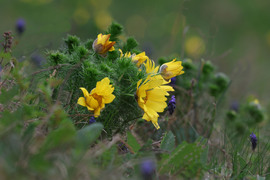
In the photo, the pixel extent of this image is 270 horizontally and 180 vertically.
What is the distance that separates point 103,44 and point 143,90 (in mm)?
264

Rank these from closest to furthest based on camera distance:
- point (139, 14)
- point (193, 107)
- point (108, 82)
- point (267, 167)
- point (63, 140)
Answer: point (63, 140) < point (108, 82) < point (267, 167) < point (193, 107) < point (139, 14)

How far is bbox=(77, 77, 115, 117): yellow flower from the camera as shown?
4.57 feet

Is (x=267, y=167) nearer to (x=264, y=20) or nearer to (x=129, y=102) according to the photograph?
(x=129, y=102)

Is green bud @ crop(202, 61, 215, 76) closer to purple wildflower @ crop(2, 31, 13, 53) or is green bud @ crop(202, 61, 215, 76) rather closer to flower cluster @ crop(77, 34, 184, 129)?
flower cluster @ crop(77, 34, 184, 129)

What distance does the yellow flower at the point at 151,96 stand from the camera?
57.1 inches

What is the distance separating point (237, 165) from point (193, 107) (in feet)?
2.76

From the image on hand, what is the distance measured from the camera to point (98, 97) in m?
1.44

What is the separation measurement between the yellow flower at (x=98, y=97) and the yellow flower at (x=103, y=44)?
0.19m

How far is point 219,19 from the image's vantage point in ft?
20.1

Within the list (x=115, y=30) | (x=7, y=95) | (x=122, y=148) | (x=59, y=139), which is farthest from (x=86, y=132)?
(x=115, y=30)

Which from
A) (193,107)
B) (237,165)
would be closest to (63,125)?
(237,165)

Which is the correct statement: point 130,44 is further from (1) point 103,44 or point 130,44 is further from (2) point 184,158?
(2) point 184,158

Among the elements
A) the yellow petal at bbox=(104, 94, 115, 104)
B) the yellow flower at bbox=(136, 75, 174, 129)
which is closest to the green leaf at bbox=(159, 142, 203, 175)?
the yellow flower at bbox=(136, 75, 174, 129)

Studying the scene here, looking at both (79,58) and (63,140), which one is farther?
(79,58)
